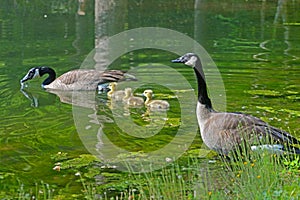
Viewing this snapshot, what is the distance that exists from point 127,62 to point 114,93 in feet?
10.7

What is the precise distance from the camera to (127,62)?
1498 centimetres

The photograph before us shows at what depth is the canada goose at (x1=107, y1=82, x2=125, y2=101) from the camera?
38.0 ft

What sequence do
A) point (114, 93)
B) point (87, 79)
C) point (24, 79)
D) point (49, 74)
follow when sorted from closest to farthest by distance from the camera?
point (114, 93), point (87, 79), point (24, 79), point (49, 74)

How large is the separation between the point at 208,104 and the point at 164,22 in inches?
584

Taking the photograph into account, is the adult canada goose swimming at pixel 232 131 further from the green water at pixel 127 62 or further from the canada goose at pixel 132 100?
the canada goose at pixel 132 100

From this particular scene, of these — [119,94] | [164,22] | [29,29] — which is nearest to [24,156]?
[119,94]

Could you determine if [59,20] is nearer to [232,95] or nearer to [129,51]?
[129,51]

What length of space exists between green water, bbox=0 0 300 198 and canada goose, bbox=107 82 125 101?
A: 0.84 feet

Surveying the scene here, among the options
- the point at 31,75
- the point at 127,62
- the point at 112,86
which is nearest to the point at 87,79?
the point at 112,86

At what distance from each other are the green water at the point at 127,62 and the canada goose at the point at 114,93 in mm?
257

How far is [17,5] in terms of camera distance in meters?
27.2

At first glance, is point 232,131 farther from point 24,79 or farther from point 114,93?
point 24,79

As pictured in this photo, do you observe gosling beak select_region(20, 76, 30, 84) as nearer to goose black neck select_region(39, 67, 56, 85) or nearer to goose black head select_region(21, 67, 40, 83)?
goose black head select_region(21, 67, 40, 83)

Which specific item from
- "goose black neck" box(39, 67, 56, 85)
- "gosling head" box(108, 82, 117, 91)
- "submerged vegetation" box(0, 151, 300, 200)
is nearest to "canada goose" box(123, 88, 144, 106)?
"gosling head" box(108, 82, 117, 91)
